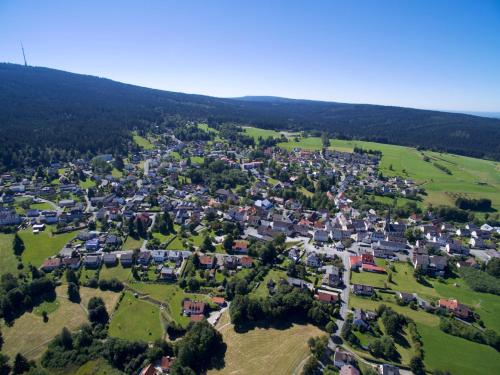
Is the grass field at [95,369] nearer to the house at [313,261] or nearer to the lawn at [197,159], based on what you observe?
the house at [313,261]

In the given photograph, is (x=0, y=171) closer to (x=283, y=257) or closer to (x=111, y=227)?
(x=111, y=227)

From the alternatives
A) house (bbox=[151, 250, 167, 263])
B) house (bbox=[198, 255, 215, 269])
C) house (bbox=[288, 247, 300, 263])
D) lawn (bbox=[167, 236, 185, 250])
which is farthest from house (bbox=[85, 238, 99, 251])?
house (bbox=[288, 247, 300, 263])

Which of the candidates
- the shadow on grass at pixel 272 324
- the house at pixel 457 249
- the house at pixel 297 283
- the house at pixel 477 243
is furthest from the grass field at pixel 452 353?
the house at pixel 477 243

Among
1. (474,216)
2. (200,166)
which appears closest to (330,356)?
(474,216)

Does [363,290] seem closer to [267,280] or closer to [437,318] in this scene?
[437,318]

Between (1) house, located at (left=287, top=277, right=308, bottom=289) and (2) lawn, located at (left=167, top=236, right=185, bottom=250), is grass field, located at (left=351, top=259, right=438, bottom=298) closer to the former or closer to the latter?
(1) house, located at (left=287, top=277, right=308, bottom=289)

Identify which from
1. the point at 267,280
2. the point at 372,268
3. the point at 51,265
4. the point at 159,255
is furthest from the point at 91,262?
the point at 372,268
